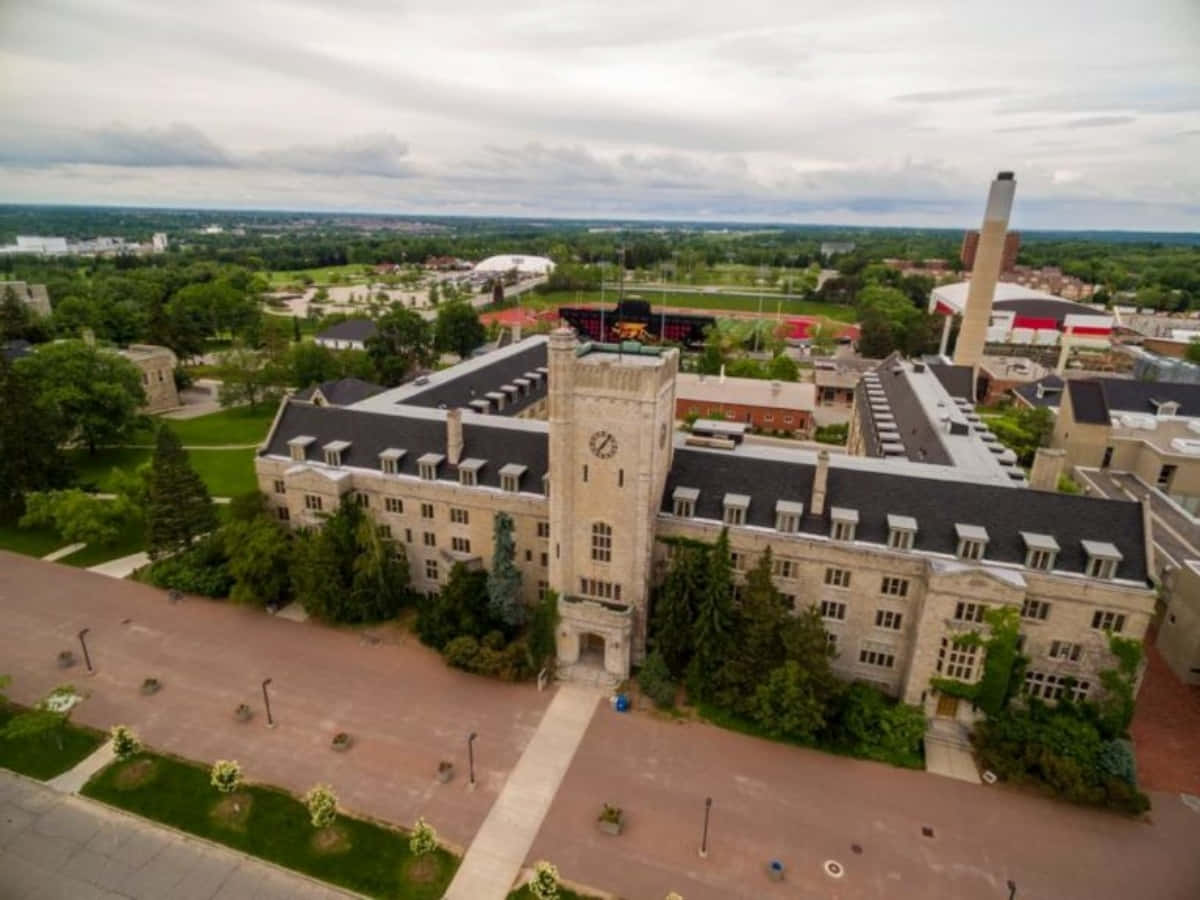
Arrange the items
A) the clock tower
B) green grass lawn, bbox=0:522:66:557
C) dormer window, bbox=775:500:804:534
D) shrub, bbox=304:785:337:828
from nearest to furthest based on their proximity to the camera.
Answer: shrub, bbox=304:785:337:828 → the clock tower → dormer window, bbox=775:500:804:534 → green grass lawn, bbox=0:522:66:557

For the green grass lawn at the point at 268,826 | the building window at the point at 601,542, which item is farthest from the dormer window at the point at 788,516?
the green grass lawn at the point at 268,826

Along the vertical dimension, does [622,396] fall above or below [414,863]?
above

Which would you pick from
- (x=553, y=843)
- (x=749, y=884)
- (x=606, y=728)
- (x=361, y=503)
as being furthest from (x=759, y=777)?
(x=361, y=503)

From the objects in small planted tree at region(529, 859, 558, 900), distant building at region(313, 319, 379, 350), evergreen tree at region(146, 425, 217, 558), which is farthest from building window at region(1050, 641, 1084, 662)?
distant building at region(313, 319, 379, 350)

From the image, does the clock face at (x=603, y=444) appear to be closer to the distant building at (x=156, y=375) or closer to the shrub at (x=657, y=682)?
the shrub at (x=657, y=682)

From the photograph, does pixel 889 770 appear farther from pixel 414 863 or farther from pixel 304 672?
pixel 304 672

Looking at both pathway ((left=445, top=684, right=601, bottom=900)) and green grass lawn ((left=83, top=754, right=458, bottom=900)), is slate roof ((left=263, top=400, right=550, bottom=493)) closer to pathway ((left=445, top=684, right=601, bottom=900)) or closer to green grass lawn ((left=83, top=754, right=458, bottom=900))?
pathway ((left=445, top=684, right=601, bottom=900))

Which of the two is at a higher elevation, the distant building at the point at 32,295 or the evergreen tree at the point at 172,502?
the distant building at the point at 32,295
